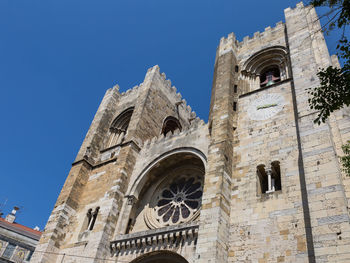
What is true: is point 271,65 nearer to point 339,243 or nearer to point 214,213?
point 214,213

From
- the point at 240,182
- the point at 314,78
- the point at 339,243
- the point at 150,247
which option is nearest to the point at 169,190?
the point at 150,247

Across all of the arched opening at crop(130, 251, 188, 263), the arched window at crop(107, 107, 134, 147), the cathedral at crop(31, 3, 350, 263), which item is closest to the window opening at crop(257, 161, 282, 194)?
the cathedral at crop(31, 3, 350, 263)

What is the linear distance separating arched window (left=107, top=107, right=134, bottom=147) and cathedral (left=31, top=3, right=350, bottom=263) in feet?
0.37

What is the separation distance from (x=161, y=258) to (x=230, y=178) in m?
3.32

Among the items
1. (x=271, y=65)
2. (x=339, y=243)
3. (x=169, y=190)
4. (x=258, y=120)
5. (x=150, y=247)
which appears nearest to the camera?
(x=339, y=243)

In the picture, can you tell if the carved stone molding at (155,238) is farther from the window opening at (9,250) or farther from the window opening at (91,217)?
the window opening at (9,250)

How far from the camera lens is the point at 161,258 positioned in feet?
35.5

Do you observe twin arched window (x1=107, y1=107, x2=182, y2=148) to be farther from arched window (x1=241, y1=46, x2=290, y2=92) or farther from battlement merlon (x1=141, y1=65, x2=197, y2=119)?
arched window (x1=241, y1=46, x2=290, y2=92)

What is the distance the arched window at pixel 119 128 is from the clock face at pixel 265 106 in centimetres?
811

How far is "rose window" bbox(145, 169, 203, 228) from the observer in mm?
12648

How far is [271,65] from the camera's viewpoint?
50.0ft

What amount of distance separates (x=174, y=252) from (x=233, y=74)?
789cm

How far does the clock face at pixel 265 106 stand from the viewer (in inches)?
475

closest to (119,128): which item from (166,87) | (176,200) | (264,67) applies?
(166,87)
